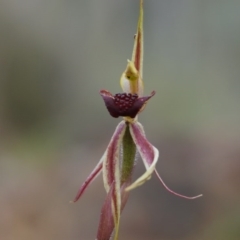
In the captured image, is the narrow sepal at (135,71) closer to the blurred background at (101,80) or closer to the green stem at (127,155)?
the green stem at (127,155)

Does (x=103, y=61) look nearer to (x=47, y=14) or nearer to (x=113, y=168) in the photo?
(x=47, y=14)

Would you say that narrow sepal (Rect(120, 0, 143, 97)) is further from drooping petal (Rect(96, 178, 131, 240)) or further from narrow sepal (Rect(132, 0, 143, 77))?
drooping petal (Rect(96, 178, 131, 240))

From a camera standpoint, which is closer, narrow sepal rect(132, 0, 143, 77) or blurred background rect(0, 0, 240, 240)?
narrow sepal rect(132, 0, 143, 77)

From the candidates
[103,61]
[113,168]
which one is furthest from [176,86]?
[113,168]

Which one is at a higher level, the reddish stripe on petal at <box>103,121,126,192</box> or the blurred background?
the reddish stripe on petal at <box>103,121,126,192</box>

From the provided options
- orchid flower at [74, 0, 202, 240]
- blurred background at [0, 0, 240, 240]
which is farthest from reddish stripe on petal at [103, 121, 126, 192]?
blurred background at [0, 0, 240, 240]

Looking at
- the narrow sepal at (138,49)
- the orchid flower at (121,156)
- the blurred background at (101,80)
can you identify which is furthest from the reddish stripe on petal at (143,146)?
the blurred background at (101,80)
